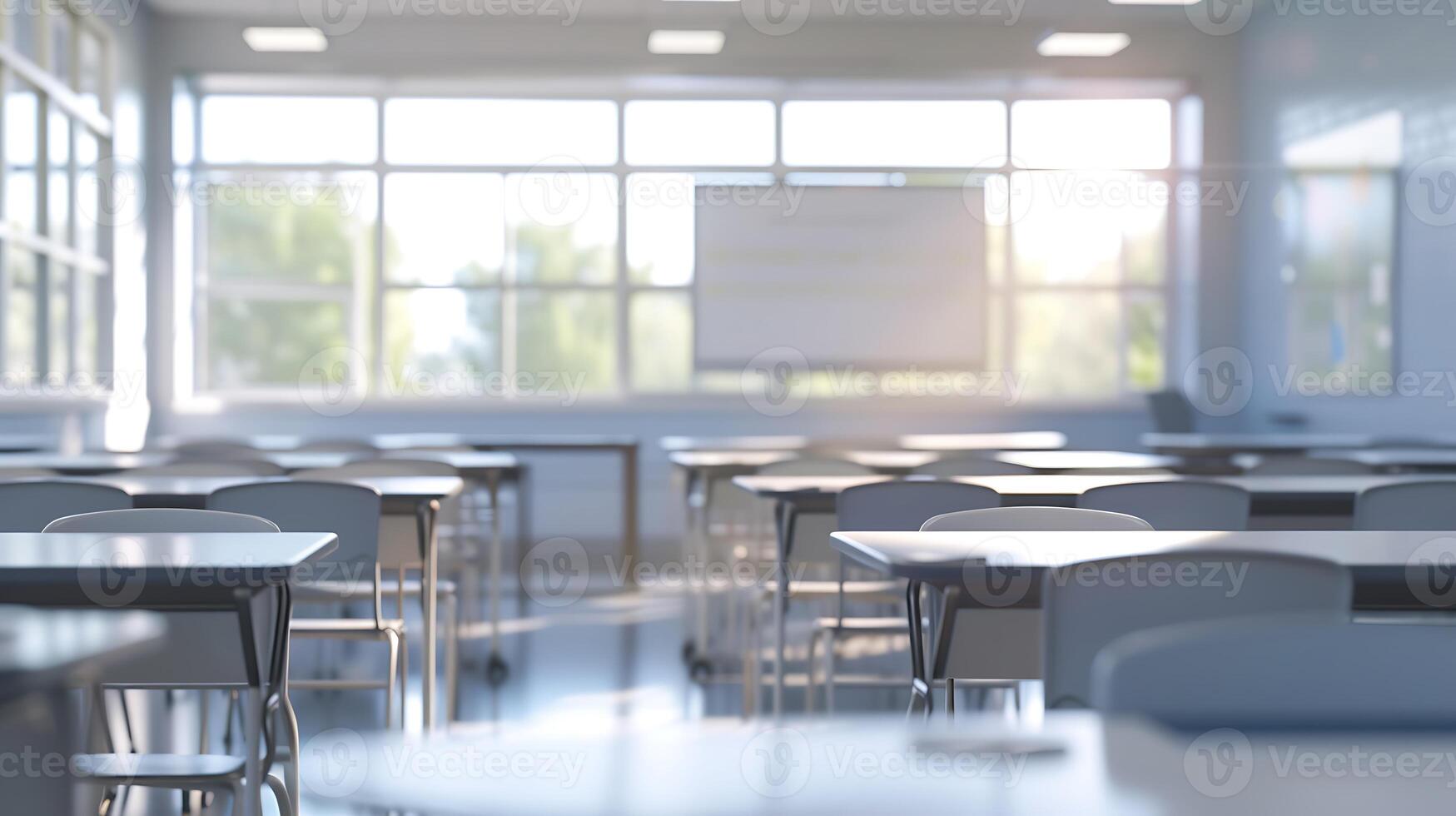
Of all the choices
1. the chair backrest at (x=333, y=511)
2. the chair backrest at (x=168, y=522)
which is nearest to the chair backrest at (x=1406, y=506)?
the chair backrest at (x=333, y=511)

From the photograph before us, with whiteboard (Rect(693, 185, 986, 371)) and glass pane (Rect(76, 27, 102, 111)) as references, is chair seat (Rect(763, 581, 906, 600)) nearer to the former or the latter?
whiteboard (Rect(693, 185, 986, 371))

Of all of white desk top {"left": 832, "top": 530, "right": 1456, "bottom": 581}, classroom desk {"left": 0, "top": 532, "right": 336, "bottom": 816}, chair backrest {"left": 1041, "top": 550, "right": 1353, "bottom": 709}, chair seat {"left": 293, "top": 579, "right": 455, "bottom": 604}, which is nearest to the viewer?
chair backrest {"left": 1041, "top": 550, "right": 1353, "bottom": 709}

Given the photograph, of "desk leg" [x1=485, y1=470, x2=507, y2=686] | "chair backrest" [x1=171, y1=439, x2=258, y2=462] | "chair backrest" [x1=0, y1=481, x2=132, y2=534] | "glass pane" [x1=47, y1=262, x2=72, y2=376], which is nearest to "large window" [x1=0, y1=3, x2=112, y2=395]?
"glass pane" [x1=47, y1=262, x2=72, y2=376]

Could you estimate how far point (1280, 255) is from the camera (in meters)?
8.42

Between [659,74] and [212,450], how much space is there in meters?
4.39

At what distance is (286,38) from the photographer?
7.84 metres

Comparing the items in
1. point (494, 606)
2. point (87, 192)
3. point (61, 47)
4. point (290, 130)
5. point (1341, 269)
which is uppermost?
point (61, 47)

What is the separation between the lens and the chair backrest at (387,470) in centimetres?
403

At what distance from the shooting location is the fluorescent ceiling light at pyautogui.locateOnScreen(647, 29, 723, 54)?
7688 mm

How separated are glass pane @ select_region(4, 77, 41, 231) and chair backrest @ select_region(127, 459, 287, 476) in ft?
9.60

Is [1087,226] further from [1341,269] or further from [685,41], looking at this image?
[685,41]

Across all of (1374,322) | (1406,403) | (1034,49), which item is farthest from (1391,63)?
(1034,49)

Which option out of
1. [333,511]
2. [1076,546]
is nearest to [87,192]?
[333,511]

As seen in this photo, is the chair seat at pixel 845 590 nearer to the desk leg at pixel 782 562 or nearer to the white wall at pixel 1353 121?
the desk leg at pixel 782 562
